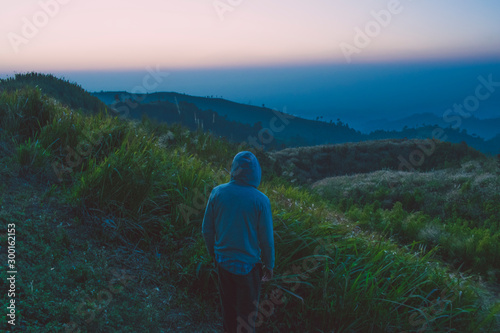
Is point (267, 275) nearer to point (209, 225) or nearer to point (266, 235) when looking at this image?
point (266, 235)

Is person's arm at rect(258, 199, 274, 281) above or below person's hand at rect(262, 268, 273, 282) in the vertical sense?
above

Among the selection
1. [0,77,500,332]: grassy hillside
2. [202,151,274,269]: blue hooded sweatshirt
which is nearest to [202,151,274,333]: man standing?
[202,151,274,269]: blue hooded sweatshirt

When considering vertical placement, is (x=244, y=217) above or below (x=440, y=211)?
below

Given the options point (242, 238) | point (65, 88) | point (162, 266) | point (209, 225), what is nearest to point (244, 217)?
point (242, 238)

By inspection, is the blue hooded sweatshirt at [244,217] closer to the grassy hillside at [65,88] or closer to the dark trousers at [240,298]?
the dark trousers at [240,298]

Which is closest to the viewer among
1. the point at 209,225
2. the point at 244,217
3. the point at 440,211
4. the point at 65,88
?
the point at 244,217

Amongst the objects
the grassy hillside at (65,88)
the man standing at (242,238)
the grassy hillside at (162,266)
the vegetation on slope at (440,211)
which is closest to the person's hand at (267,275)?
the man standing at (242,238)

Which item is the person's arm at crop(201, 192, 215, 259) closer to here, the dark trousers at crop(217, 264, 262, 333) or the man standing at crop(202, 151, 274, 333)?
the man standing at crop(202, 151, 274, 333)

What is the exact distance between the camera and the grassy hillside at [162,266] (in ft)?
11.9

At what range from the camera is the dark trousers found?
10.8 feet

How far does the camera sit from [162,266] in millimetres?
4523

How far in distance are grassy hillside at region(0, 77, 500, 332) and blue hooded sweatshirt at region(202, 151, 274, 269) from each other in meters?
1.19

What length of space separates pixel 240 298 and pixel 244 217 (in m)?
0.77

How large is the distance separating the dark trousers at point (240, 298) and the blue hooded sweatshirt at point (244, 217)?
0.16 meters
